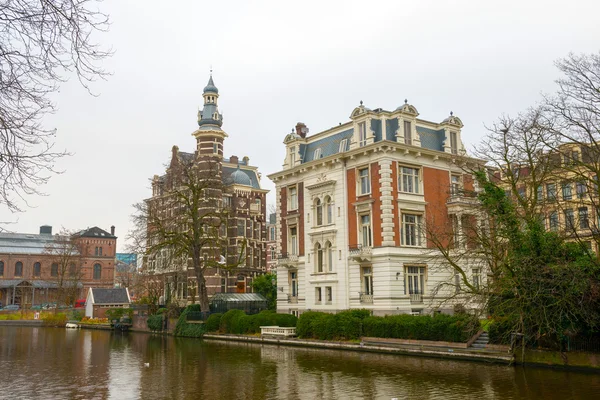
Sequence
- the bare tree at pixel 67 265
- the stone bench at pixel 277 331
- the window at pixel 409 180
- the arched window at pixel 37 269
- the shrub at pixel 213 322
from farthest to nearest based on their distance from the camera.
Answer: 1. the arched window at pixel 37 269
2. the bare tree at pixel 67 265
3. the shrub at pixel 213 322
4. the window at pixel 409 180
5. the stone bench at pixel 277 331

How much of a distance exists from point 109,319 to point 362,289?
31219mm

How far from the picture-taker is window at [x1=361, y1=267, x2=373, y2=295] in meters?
38.3

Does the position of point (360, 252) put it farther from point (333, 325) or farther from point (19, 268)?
point (19, 268)

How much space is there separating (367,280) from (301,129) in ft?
55.4

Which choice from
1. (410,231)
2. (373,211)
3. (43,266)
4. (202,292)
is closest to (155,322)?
(202,292)

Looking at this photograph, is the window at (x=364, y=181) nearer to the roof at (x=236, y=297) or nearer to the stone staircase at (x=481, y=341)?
the stone staircase at (x=481, y=341)

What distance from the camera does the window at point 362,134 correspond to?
130ft

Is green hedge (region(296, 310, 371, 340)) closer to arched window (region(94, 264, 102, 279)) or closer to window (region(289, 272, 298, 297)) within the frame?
window (region(289, 272, 298, 297))

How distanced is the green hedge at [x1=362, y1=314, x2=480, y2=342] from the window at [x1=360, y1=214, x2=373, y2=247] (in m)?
7.64

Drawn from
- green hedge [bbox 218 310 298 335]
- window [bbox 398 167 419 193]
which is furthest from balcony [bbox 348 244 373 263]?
green hedge [bbox 218 310 298 335]

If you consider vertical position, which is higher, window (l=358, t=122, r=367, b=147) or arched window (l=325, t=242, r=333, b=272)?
window (l=358, t=122, r=367, b=147)

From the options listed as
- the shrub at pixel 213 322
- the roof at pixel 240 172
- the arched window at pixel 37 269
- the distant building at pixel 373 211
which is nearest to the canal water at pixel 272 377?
the distant building at pixel 373 211

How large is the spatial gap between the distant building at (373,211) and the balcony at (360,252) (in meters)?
0.07

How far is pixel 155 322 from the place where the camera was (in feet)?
164
